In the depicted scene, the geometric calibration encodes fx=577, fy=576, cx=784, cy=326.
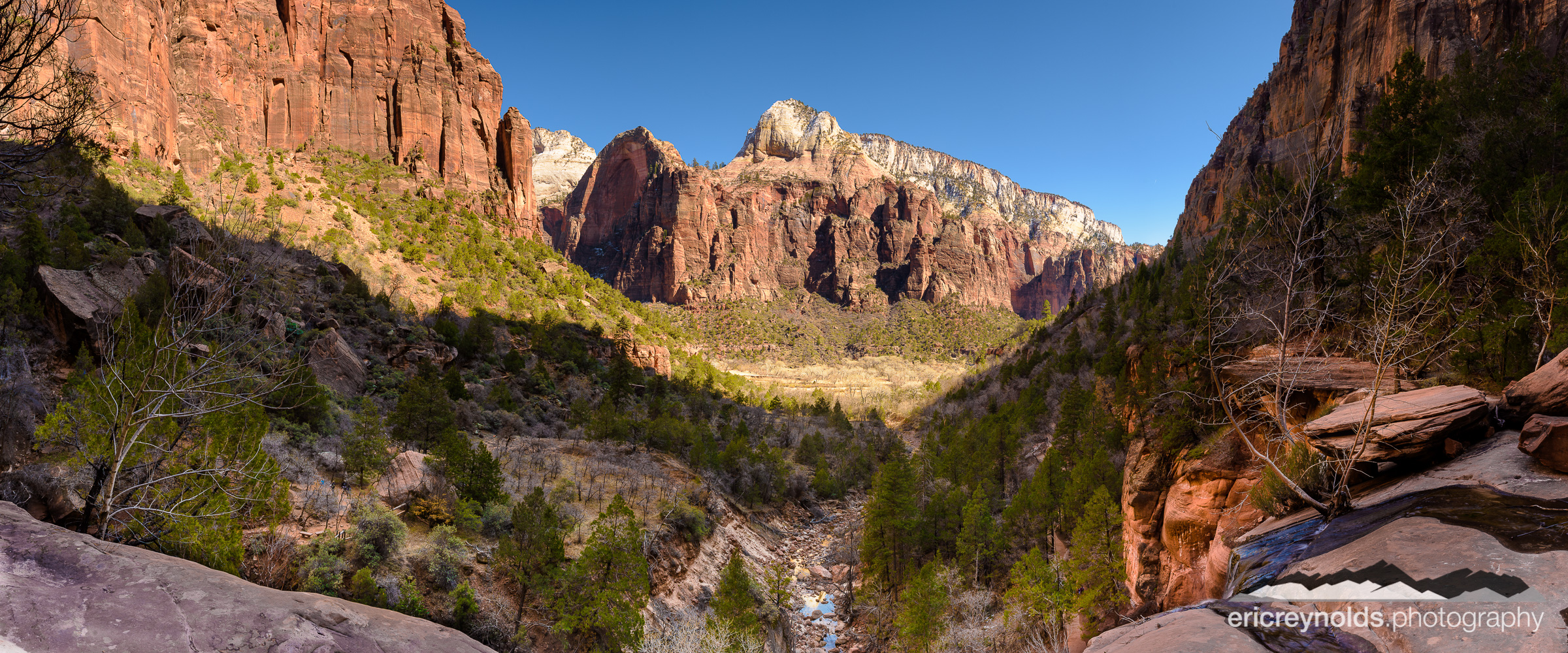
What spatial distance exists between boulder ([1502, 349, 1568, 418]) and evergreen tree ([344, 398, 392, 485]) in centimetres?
2215

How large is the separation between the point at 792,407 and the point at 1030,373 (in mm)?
29319

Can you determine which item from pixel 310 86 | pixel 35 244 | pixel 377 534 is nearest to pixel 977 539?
pixel 377 534

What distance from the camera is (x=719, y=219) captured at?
167000mm

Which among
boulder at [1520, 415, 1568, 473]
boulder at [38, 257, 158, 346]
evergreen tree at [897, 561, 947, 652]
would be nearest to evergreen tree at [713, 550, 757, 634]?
evergreen tree at [897, 561, 947, 652]

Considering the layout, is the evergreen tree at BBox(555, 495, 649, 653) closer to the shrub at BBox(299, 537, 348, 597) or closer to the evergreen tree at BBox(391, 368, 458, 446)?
the shrub at BBox(299, 537, 348, 597)

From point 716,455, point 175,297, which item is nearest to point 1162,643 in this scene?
point 175,297

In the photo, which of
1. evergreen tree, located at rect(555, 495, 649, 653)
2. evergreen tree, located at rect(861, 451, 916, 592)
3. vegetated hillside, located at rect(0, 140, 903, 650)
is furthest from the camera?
evergreen tree, located at rect(861, 451, 916, 592)

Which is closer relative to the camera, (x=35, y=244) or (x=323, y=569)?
(x=323, y=569)

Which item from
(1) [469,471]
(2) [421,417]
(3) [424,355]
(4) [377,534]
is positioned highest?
(3) [424,355]

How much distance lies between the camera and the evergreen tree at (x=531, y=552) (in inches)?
560

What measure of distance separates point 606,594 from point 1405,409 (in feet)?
49.3

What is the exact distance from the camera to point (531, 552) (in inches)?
574

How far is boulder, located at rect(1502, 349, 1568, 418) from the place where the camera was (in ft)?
21.5

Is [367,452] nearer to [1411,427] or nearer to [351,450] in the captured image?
[351,450]
